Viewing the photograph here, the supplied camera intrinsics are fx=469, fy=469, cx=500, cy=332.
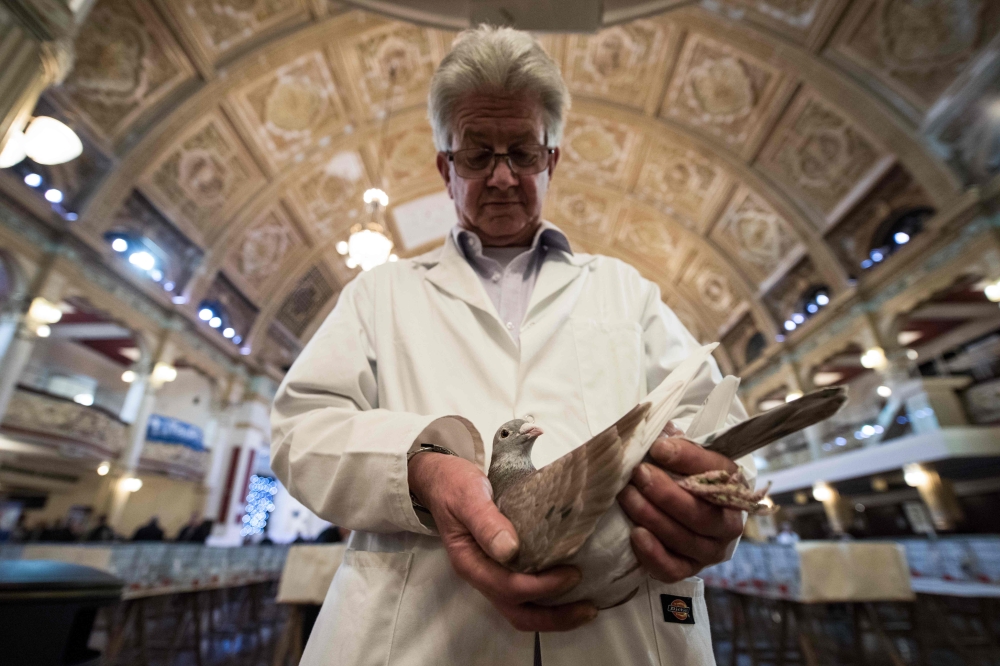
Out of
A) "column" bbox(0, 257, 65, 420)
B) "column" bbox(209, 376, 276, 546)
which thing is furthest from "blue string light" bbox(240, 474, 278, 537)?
"column" bbox(0, 257, 65, 420)

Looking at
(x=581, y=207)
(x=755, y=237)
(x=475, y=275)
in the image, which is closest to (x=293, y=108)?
(x=581, y=207)

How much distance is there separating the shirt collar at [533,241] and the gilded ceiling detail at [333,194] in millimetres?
11373

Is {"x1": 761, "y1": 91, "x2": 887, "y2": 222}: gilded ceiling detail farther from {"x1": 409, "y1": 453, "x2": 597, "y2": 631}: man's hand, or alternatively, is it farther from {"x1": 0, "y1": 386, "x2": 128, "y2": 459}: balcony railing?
{"x1": 0, "y1": 386, "x2": 128, "y2": 459}: balcony railing

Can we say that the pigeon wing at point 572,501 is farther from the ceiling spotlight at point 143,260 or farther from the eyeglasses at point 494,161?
the ceiling spotlight at point 143,260

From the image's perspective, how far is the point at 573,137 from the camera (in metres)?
12.1

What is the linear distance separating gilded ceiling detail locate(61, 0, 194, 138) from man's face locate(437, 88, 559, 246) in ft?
31.1

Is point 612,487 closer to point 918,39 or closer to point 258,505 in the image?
point 918,39

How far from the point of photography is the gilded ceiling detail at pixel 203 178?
30.1 feet

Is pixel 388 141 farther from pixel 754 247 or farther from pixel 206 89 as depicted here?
pixel 754 247

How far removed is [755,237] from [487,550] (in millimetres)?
13519

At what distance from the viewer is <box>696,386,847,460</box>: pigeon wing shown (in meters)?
0.47

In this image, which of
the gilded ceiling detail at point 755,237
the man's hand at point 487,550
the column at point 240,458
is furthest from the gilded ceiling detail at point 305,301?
the man's hand at point 487,550

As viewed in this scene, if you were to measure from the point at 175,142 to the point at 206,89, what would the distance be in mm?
1169

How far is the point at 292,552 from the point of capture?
3.64 meters
